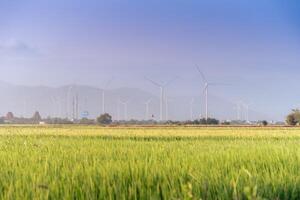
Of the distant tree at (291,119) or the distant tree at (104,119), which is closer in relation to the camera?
the distant tree at (291,119)

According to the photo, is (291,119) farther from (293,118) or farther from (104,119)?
(104,119)

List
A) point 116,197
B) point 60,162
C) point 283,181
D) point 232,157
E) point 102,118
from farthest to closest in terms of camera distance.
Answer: point 102,118, point 232,157, point 60,162, point 283,181, point 116,197

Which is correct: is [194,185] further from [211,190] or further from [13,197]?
[13,197]

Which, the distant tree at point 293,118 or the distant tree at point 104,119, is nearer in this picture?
the distant tree at point 293,118

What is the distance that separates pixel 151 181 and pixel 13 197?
3.92 ft

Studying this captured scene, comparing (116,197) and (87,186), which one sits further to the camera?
(87,186)

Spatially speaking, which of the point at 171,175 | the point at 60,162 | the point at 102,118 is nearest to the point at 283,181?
the point at 171,175

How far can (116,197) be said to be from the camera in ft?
10.8

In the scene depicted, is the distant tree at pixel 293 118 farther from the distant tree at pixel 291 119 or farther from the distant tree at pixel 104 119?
the distant tree at pixel 104 119

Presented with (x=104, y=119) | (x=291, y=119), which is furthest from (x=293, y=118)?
(x=104, y=119)

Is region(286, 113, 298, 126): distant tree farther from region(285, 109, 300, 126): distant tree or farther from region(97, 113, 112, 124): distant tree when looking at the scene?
region(97, 113, 112, 124): distant tree

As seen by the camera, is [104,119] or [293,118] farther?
[104,119]

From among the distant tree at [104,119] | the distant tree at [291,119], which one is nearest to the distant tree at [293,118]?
the distant tree at [291,119]

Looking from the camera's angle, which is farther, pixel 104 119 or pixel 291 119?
pixel 104 119
